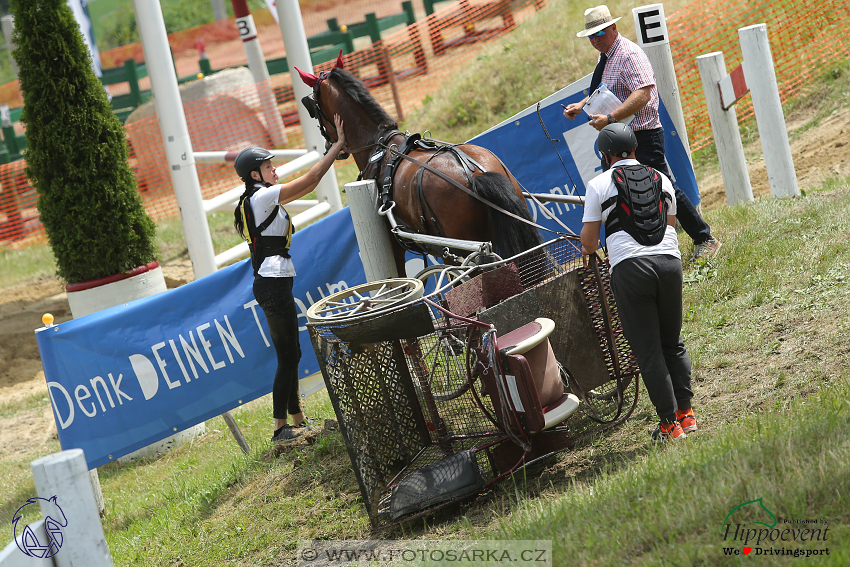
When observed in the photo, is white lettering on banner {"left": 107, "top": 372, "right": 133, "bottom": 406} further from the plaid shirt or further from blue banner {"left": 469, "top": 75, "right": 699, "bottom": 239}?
the plaid shirt

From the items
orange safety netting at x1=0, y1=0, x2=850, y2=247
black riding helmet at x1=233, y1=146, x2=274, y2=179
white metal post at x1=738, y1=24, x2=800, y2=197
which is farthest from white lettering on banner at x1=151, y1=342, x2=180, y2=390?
orange safety netting at x1=0, y1=0, x2=850, y2=247

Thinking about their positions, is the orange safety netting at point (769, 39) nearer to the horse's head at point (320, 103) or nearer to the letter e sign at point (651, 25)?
the letter e sign at point (651, 25)

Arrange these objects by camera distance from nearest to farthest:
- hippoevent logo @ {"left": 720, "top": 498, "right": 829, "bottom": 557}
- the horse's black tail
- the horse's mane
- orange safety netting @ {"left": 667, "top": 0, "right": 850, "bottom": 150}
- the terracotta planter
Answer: hippoevent logo @ {"left": 720, "top": 498, "right": 829, "bottom": 557} < the horse's black tail < the horse's mane < the terracotta planter < orange safety netting @ {"left": 667, "top": 0, "right": 850, "bottom": 150}

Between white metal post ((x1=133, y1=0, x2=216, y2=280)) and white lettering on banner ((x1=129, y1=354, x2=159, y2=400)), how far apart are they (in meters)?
2.48

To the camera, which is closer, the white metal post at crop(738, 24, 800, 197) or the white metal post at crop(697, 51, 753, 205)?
the white metal post at crop(738, 24, 800, 197)

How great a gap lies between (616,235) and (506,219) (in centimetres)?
113

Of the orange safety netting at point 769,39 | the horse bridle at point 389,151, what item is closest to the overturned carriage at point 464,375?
the horse bridle at point 389,151

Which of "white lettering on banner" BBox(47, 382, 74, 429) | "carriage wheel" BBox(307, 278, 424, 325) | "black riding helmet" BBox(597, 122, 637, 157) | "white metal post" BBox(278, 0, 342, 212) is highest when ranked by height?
"white metal post" BBox(278, 0, 342, 212)

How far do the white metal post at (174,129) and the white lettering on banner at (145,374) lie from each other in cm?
248

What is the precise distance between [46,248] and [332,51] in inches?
303

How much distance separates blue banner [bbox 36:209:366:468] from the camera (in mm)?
5641

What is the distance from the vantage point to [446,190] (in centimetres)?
507

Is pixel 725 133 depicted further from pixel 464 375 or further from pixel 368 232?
pixel 464 375

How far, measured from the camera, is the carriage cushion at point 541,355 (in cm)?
378
